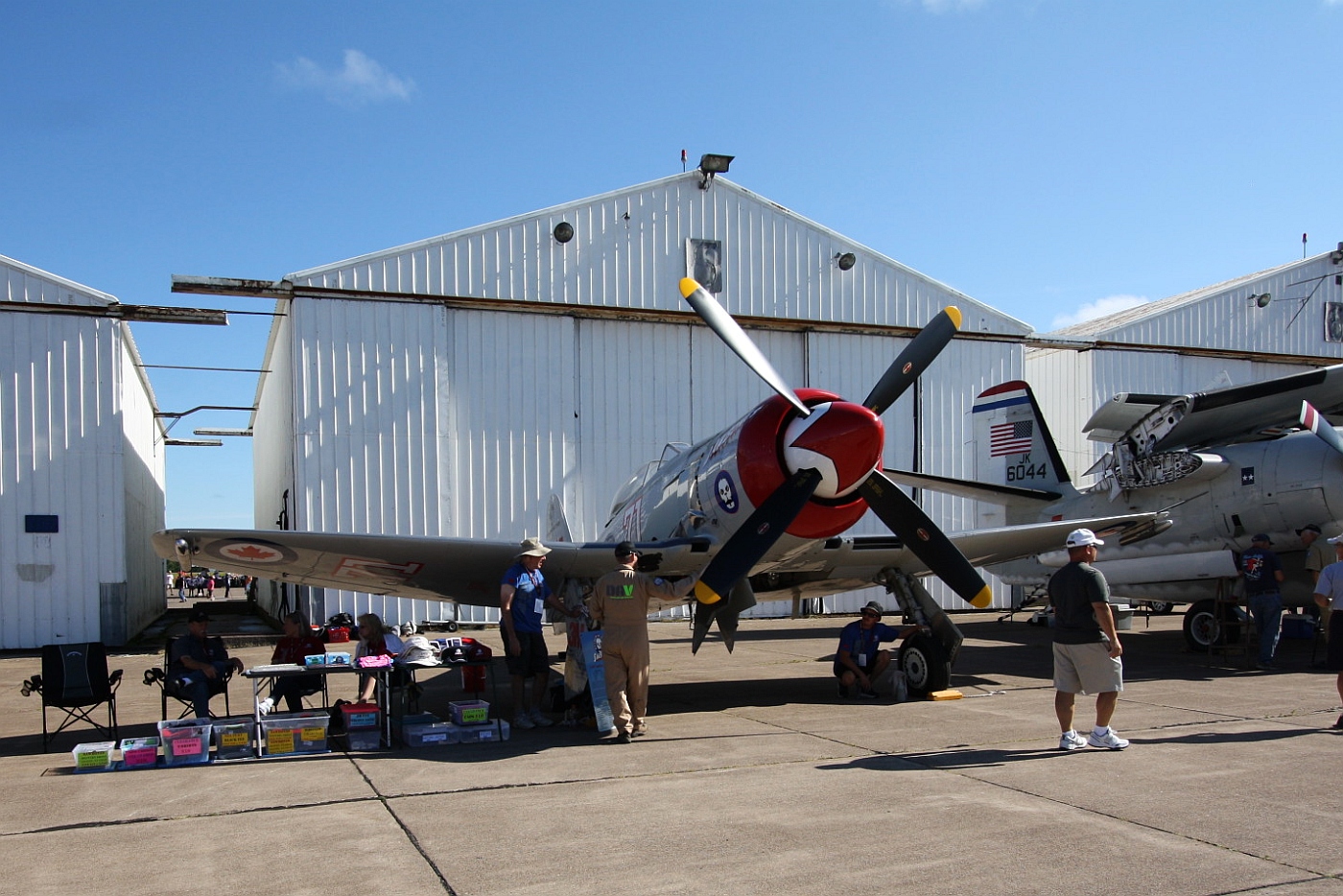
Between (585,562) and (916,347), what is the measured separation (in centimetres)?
358

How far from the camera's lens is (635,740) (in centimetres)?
738

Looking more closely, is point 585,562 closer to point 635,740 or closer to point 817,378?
point 635,740

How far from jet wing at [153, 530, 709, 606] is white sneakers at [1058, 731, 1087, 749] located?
317cm

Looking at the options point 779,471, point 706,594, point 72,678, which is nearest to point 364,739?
point 72,678

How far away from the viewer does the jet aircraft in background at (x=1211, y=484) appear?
12531 millimetres

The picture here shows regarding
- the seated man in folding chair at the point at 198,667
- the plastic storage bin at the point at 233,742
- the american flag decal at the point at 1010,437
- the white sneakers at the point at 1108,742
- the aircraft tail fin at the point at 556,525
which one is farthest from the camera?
the american flag decal at the point at 1010,437

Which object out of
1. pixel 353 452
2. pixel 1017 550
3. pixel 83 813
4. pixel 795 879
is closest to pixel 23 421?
pixel 353 452

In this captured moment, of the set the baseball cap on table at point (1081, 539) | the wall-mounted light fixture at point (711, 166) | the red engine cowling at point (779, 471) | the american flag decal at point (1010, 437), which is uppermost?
the wall-mounted light fixture at point (711, 166)

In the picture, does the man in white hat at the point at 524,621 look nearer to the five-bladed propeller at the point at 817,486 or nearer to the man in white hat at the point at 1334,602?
the five-bladed propeller at the point at 817,486

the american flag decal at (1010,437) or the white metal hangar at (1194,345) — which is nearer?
the american flag decal at (1010,437)

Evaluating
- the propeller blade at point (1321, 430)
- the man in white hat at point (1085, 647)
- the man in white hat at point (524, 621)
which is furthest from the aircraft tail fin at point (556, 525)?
the propeller blade at point (1321, 430)

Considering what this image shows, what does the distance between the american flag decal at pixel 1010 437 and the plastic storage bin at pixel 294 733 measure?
13.1 meters

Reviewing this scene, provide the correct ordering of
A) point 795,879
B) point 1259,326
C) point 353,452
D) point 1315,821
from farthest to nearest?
point 1259,326 → point 353,452 → point 1315,821 → point 795,879

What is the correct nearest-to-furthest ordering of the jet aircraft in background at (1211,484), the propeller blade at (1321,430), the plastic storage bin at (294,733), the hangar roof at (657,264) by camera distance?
the plastic storage bin at (294,733), the propeller blade at (1321,430), the jet aircraft in background at (1211,484), the hangar roof at (657,264)
